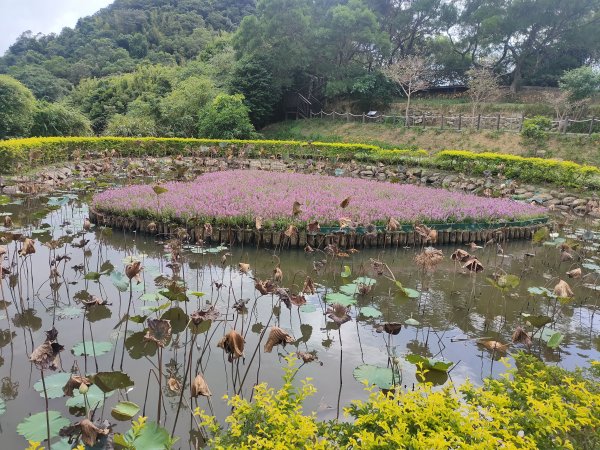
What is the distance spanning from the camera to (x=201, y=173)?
1581 centimetres

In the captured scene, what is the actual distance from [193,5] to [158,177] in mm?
65464

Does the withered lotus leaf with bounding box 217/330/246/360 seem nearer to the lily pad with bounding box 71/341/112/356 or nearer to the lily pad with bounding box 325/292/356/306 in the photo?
the lily pad with bounding box 71/341/112/356

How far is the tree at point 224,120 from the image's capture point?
2829 centimetres

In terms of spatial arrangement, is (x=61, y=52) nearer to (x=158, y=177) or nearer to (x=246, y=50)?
(x=246, y=50)

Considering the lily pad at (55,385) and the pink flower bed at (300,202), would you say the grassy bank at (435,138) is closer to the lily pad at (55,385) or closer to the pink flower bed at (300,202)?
the pink flower bed at (300,202)

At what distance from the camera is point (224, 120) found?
2820cm

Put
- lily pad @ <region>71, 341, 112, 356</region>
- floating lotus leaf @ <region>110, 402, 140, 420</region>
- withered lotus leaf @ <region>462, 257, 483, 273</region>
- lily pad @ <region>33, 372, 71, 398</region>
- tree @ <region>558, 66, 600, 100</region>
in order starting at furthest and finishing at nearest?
tree @ <region>558, 66, 600, 100</region>
withered lotus leaf @ <region>462, 257, 483, 273</region>
lily pad @ <region>71, 341, 112, 356</region>
lily pad @ <region>33, 372, 71, 398</region>
floating lotus leaf @ <region>110, 402, 140, 420</region>

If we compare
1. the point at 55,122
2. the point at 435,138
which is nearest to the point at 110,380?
the point at 55,122

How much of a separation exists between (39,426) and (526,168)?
58.5ft

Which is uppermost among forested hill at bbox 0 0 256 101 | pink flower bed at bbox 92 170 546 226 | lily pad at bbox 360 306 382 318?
forested hill at bbox 0 0 256 101

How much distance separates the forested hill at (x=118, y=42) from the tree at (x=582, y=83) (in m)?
41.1

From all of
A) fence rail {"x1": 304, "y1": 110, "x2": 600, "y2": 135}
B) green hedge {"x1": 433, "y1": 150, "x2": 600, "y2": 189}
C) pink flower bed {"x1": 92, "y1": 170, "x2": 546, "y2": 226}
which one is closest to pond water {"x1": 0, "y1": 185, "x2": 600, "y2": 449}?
pink flower bed {"x1": 92, "y1": 170, "x2": 546, "y2": 226}

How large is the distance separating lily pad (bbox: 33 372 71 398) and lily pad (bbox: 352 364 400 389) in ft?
7.85

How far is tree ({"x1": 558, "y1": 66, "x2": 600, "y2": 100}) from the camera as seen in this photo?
24906 millimetres
